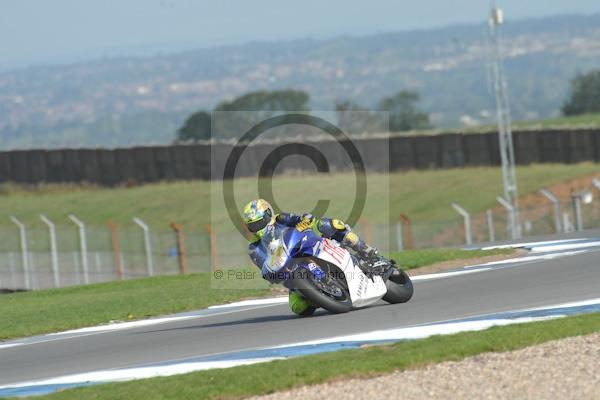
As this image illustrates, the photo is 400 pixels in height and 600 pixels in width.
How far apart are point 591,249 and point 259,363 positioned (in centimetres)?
869

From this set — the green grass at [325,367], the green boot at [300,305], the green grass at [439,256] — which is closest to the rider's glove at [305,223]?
the green boot at [300,305]

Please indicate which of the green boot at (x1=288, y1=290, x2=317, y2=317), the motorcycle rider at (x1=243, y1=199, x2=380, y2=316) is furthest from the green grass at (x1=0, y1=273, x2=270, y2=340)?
the motorcycle rider at (x1=243, y1=199, x2=380, y2=316)

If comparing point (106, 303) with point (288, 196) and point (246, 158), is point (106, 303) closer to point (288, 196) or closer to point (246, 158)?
point (288, 196)

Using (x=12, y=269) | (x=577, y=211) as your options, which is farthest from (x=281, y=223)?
(x=12, y=269)

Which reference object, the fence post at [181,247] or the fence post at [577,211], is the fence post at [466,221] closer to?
the fence post at [577,211]

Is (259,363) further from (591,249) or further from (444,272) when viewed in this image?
(591,249)

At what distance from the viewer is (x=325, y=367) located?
11.0 m

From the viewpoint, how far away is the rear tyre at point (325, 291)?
1399 cm

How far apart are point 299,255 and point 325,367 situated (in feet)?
10.5

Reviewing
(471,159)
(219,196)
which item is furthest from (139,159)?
(471,159)

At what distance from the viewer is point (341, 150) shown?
61.8 meters

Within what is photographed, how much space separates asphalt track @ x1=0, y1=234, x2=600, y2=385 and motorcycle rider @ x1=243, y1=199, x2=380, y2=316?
2.26ft

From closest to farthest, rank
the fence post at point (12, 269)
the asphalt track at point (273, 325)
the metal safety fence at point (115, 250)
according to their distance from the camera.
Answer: the asphalt track at point (273, 325)
the metal safety fence at point (115, 250)
the fence post at point (12, 269)

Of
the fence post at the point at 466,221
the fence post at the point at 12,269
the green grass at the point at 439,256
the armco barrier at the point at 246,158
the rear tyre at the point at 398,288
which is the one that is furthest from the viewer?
the armco barrier at the point at 246,158
